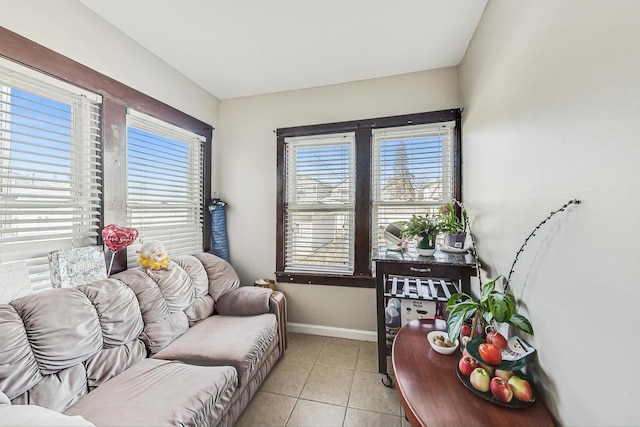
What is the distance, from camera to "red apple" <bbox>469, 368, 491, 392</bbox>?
99 cm

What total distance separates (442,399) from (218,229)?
8.50 ft

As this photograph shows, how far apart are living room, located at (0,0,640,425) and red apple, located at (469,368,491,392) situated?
0.21 meters

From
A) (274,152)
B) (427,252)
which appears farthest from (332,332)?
(274,152)

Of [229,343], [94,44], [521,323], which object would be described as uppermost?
[94,44]

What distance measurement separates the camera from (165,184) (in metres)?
2.39

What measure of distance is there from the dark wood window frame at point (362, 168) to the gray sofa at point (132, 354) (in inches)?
32.2

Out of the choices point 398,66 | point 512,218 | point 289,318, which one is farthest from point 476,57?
point 289,318

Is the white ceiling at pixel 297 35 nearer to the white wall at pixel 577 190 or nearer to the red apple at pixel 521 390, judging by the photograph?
the white wall at pixel 577 190

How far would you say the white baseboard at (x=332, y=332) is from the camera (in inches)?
100

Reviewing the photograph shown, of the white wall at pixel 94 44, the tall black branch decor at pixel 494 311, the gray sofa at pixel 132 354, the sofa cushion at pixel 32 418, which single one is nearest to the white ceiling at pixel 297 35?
the white wall at pixel 94 44

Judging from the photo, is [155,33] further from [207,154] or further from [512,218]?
[512,218]

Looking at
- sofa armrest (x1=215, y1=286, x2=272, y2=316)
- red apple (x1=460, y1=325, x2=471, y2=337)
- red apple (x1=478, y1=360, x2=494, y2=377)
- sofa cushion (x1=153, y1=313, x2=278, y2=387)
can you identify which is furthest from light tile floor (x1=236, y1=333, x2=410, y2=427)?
red apple (x1=478, y1=360, x2=494, y2=377)

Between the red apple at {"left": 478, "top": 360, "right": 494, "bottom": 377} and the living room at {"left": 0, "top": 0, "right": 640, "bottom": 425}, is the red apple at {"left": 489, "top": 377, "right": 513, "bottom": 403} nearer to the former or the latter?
the red apple at {"left": 478, "top": 360, "right": 494, "bottom": 377}

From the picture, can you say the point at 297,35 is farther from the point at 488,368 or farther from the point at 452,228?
the point at 488,368
